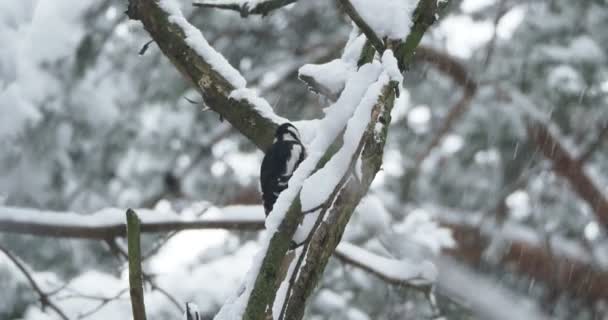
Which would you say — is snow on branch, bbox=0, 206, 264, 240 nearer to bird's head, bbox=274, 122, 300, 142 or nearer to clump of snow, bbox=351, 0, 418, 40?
bird's head, bbox=274, 122, 300, 142

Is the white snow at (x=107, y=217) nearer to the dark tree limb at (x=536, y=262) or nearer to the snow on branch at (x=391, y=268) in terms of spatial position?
the snow on branch at (x=391, y=268)

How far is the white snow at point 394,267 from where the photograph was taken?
9.24ft

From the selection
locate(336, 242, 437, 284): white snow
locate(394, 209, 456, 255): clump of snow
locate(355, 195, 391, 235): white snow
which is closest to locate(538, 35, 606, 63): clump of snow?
locate(394, 209, 456, 255): clump of snow

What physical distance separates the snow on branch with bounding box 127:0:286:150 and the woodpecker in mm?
196

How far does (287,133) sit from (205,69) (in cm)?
29

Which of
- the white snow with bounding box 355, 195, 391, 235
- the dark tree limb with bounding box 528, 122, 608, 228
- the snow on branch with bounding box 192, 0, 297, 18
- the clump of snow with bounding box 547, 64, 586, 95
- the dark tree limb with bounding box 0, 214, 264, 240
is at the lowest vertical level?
the clump of snow with bounding box 547, 64, 586, 95

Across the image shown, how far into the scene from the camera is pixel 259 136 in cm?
147

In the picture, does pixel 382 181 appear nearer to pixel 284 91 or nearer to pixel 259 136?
pixel 284 91

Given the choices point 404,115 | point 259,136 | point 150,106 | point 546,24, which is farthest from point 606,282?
point 150,106

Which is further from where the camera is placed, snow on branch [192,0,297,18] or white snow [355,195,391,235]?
white snow [355,195,391,235]

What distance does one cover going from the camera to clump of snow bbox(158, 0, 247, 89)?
153 centimetres

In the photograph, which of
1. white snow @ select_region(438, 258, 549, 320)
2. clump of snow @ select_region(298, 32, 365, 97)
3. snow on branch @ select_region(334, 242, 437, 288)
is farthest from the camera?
white snow @ select_region(438, 258, 549, 320)

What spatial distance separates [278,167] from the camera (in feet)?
4.07

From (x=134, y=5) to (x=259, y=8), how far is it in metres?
0.31
